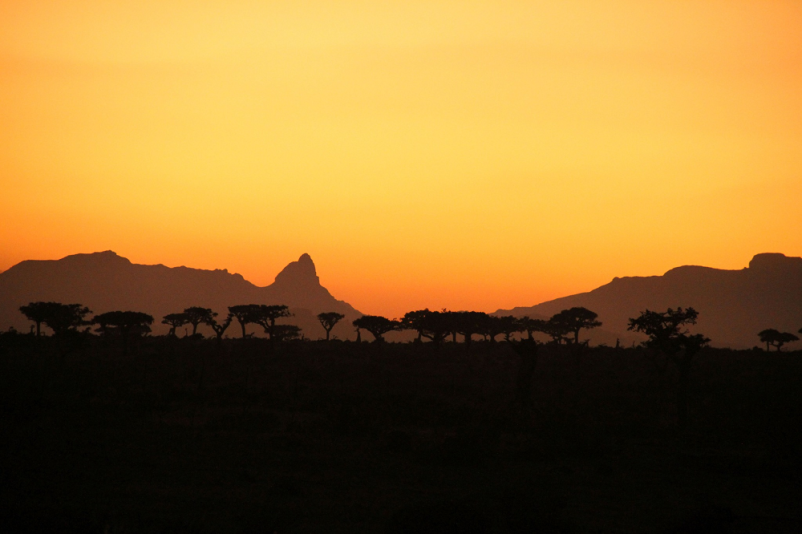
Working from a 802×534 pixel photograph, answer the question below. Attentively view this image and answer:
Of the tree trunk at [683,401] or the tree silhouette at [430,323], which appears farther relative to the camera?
the tree silhouette at [430,323]

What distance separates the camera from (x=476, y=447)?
29.5m

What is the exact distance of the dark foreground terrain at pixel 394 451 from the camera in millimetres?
18891

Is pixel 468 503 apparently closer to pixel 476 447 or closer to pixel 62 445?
pixel 476 447

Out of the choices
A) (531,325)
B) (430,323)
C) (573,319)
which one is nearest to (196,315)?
(430,323)

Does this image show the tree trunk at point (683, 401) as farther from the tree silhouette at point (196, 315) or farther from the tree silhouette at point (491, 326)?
the tree silhouette at point (196, 315)

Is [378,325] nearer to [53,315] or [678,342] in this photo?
[53,315]

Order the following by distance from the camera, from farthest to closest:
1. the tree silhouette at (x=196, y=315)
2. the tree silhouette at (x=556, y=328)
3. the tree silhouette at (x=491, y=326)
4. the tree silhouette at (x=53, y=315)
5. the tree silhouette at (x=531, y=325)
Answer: the tree silhouette at (x=556, y=328)
the tree silhouette at (x=531, y=325)
the tree silhouette at (x=491, y=326)
the tree silhouette at (x=196, y=315)
the tree silhouette at (x=53, y=315)

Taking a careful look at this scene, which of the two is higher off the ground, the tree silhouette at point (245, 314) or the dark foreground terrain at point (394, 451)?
the tree silhouette at point (245, 314)

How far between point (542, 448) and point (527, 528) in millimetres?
13656

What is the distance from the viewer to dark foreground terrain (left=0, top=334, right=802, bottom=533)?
1889cm

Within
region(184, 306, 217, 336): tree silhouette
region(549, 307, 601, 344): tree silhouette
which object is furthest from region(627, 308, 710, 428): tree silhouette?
region(184, 306, 217, 336): tree silhouette

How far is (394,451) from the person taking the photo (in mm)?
30484

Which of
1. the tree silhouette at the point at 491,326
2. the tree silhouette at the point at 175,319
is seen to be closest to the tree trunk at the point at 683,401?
the tree silhouette at the point at 491,326

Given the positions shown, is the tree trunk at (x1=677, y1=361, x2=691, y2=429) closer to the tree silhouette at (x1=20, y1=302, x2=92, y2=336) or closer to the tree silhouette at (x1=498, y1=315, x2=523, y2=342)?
the tree silhouette at (x1=498, y1=315, x2=523, y2=342)
